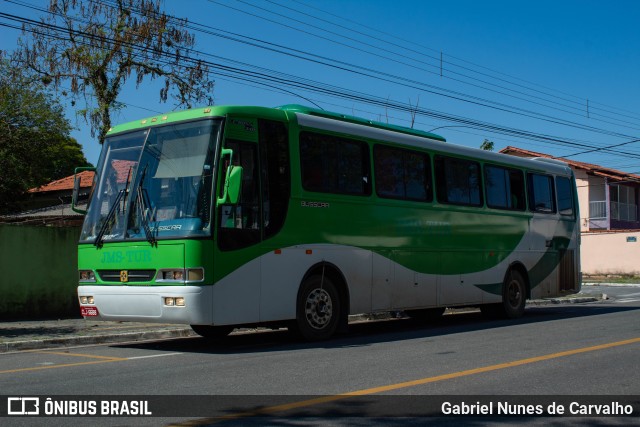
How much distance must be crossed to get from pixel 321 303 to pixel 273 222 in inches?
64.7

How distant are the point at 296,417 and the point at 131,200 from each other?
5.78m

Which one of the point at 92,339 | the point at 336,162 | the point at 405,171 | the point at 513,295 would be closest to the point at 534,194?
the point at 513,295

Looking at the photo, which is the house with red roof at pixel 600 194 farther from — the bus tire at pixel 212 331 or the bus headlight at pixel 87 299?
the bus headlight at pixel 87 299

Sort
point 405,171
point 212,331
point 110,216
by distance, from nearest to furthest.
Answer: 1. point 110,216
2. point 212,331
3. point 405,171

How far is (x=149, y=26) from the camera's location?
24594 mm

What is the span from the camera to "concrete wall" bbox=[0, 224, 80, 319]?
636 inches

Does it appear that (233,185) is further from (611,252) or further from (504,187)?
(611,252)

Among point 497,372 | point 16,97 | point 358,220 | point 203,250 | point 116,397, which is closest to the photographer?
point 116,397

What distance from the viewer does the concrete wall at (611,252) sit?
4512cm

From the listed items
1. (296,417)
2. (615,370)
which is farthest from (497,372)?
(296,417)

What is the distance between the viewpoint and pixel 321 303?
12.0 metres

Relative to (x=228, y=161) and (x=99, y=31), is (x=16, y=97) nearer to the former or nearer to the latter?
(x=99, y=31)

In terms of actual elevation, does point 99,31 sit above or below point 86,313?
above

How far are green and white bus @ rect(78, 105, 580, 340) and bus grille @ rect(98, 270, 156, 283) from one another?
1.1 inches
